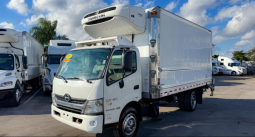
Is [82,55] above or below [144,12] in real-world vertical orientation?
below

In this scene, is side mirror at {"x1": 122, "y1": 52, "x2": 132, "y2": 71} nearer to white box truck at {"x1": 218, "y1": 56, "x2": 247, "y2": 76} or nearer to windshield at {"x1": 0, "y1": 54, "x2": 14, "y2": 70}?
windshield at {"x1": 0, "y1": 54, "x2": 14, "y2": 70}

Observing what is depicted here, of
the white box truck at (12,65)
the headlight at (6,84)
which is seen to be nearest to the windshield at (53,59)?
the white box truck at (12,65)

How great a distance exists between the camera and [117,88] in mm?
3895

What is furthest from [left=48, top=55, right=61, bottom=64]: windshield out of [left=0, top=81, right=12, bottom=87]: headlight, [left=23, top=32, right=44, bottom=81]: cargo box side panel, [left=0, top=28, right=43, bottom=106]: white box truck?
[left=0, top=81, right=12, bottom=87]: headlight

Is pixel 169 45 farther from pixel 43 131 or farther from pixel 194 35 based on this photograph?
pixel 43 131

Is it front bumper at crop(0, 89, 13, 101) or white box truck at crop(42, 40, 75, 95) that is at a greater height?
white box truck at crop(42, 40, 75, 95)

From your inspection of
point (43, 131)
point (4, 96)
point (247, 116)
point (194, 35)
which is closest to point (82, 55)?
point (43, 131)

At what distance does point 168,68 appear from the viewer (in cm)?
519

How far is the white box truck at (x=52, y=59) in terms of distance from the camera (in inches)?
392

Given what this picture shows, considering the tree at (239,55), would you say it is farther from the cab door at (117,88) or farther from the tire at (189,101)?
the cab door at (117,88)

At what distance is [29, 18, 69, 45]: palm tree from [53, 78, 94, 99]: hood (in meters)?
27.0

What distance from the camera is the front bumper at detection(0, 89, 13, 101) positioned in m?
7.08

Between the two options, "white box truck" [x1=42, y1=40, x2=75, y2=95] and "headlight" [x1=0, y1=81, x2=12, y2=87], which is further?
"white box truck" [x1=42, y1=40, x2=75, y2=95]

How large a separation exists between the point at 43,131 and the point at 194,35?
617 centimetres
